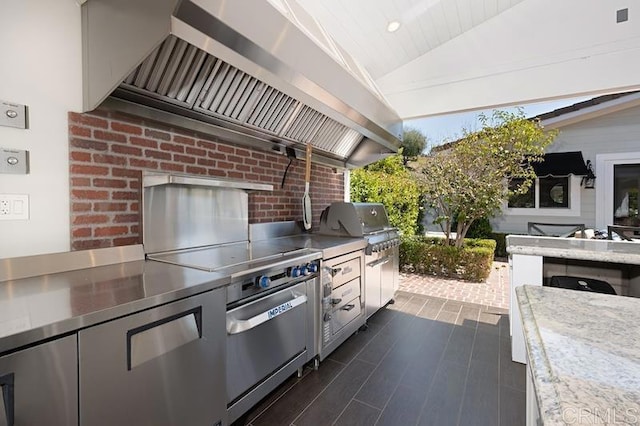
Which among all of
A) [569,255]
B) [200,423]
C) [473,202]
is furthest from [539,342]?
[473,202]

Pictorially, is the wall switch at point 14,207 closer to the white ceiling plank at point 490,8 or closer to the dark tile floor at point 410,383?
the dark tile floor at point 410,383

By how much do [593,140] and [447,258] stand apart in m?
4.44

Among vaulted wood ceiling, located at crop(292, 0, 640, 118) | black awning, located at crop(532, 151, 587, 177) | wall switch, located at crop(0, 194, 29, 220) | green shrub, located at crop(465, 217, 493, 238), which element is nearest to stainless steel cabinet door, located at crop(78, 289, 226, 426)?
wall switch, located at crop(0, 194, 29, 220)

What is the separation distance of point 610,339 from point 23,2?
8.97 ft

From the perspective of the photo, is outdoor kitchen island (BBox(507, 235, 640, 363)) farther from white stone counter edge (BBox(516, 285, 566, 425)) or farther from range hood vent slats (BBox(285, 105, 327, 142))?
range hood vent slats (BBox(285, 105, 327, 142))

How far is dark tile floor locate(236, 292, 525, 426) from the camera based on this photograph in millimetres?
1845

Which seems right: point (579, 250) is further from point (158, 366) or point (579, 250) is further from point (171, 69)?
point (171, 69)

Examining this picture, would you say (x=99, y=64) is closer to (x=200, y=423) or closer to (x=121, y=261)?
(x=121, y=261)

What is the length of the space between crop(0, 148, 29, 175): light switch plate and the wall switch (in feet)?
0.40

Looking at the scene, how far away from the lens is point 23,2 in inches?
60.1

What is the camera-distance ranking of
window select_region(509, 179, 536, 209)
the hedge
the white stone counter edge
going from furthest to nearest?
window select_region(509, 179, 536, 209)
the hedge
the white stone counter edge

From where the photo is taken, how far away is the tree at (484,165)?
519cm

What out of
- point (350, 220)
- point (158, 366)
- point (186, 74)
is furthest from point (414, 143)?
point (158, 366)

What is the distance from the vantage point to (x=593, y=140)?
6.43 meters
